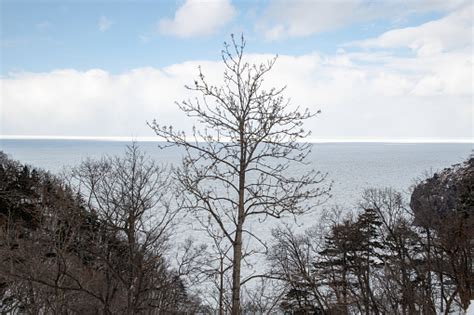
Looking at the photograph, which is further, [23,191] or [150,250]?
[23,191]

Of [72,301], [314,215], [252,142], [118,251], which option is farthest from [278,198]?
[314,215]

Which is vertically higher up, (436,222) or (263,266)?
(436,222)

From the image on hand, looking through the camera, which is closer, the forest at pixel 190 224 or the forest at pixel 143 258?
the forest at pixel 190 224

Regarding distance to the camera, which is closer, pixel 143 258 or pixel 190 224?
pixel 190 224

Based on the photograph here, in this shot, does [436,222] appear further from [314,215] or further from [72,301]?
[314,215]

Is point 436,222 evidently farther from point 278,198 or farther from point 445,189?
point 278,198

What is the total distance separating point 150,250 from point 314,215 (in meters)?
41.3

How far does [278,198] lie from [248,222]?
39551mm

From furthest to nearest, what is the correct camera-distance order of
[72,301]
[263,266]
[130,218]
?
[263,266], [72,301], [130,218]

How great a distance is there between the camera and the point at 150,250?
11.8 m

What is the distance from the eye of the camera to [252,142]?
22.7ft

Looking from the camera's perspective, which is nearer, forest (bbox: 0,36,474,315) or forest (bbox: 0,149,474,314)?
forest (bbox: 0,36,474,315)

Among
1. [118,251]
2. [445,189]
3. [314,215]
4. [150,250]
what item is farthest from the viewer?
[314,215]

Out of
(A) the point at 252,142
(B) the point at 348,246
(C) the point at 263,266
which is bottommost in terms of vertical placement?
(C) the point at 263,266
